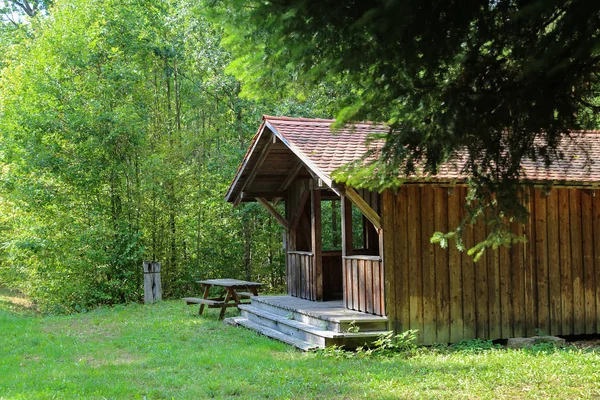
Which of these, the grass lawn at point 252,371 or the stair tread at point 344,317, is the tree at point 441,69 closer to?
the grass lawn at point 252,371

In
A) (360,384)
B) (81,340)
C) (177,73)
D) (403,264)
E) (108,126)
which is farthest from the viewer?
(177,73)

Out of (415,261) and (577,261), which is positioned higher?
(415,261)

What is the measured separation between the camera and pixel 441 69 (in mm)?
5172

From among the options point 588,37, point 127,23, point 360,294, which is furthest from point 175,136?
point 588,37

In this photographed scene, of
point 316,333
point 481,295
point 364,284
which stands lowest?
point 316,333

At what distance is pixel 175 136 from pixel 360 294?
11588 mm

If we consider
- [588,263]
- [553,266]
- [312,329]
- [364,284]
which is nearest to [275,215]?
[364,284]

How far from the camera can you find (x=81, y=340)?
40.5 feet

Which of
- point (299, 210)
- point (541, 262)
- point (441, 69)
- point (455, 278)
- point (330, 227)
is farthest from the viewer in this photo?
point (330, 227)

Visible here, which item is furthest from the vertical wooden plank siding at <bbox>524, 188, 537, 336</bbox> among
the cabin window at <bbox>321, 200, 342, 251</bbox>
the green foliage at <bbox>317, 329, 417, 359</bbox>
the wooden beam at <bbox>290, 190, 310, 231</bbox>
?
the cabin window at <bbox>321, 200, 342, 251</bbox>

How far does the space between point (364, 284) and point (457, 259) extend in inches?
59.8

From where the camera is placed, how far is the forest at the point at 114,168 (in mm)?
18703

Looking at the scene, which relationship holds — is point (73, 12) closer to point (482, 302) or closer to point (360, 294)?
point (360, 294)

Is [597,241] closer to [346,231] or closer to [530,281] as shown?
[530,281]
